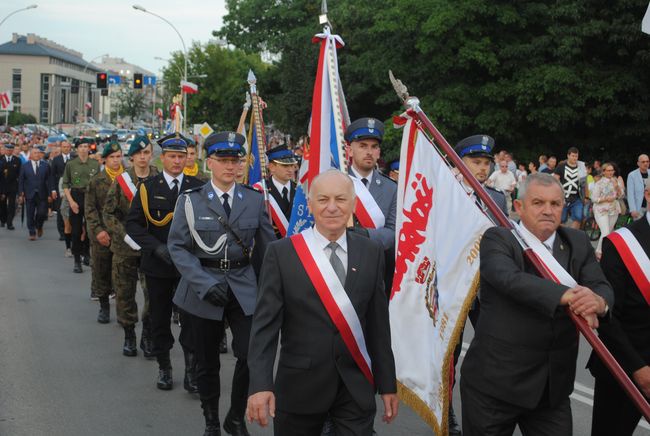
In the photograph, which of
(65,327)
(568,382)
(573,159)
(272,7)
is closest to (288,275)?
(568,382)

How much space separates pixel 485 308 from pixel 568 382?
1.61ft

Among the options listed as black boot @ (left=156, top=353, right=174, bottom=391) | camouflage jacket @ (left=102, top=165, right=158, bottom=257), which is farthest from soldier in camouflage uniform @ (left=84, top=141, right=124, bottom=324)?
black boot @ (left=156, top=353, right=174, bottom=391)

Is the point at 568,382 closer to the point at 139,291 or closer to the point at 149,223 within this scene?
the point at 149,223

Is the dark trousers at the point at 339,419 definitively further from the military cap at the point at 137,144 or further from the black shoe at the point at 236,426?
the military cap at the point at 137,144

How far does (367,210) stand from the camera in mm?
6414

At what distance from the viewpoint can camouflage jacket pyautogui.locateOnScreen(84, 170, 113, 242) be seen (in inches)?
378

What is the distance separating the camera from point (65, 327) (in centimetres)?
998

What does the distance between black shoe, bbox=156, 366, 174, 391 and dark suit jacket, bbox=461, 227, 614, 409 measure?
402 cm

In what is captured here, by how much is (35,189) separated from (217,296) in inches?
573

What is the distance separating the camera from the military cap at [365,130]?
653cm

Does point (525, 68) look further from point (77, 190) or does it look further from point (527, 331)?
point (527, 331)

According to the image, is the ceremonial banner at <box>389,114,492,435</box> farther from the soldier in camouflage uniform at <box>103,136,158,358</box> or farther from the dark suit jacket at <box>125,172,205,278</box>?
the soldier in camouflage uniform at <box>103,136,158,358</box>

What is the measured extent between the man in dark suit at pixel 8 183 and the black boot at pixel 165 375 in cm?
1478

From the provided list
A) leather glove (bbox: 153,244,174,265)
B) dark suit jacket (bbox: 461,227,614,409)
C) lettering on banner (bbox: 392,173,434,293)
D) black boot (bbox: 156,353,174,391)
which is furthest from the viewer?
black boot (bbox: 156,353,174,391)
